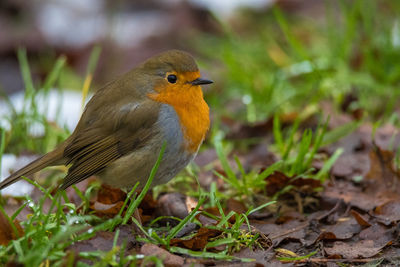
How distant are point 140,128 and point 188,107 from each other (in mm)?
299

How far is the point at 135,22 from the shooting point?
825cm

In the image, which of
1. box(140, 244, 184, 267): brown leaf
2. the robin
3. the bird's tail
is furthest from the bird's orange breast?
box(140, 244, 184, 267): brown leaf

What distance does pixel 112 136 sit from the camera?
10.7 ft

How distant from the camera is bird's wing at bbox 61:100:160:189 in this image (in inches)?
125

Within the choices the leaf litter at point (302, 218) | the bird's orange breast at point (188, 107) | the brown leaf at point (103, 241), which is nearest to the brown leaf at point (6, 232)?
the leaf litter at point (302, 218)

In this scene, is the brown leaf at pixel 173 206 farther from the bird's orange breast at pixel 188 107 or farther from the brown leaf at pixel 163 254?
the brown leaf at pixel 163 254

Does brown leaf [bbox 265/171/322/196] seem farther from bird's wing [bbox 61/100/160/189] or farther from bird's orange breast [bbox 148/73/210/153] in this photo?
bird's wing [bbox 61/100/160/189]

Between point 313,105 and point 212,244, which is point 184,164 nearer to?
point 212,244

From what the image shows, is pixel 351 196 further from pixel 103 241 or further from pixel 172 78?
pixel 103 241

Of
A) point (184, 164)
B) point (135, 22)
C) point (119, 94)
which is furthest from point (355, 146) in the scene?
point (135, 22)

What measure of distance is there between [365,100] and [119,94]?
2151 mm

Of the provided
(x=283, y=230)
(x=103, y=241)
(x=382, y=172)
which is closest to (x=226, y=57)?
(x=382, y=172)

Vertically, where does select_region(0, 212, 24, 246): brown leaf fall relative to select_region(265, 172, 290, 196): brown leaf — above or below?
above

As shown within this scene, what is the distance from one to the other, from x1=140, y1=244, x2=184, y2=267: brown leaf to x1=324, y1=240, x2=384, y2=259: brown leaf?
0.74 metres
